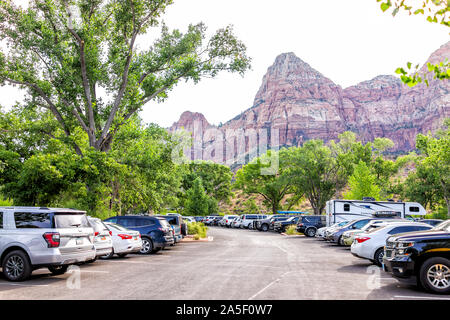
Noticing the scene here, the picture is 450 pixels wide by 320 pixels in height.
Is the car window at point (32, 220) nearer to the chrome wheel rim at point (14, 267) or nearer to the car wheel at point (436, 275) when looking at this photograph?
the chrome wheel rim at point (14, 267)

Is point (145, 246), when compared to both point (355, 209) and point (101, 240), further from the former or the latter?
point (355, 209)

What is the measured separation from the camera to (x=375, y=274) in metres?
A: 11.4

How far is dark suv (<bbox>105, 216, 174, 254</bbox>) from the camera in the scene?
1750 centimetres

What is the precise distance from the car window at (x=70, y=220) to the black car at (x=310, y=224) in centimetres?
2452

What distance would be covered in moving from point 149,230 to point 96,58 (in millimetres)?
12055

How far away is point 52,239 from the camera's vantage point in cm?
960

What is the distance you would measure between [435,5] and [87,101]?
21.1m

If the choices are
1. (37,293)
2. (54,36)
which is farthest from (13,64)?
(37,293)

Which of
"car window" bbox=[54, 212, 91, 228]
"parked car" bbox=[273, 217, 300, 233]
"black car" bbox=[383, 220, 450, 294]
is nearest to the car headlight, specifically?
"black car" bbox=[383, 220, 450, 294]

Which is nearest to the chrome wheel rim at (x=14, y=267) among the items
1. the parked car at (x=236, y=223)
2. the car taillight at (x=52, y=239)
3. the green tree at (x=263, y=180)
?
the car taillight at (x=52, y=239)

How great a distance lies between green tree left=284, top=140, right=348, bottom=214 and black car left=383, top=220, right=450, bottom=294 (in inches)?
1868

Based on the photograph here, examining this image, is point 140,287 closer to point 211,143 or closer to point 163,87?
point 163,87

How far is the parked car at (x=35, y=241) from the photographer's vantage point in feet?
31.2

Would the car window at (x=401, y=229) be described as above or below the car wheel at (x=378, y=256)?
above
